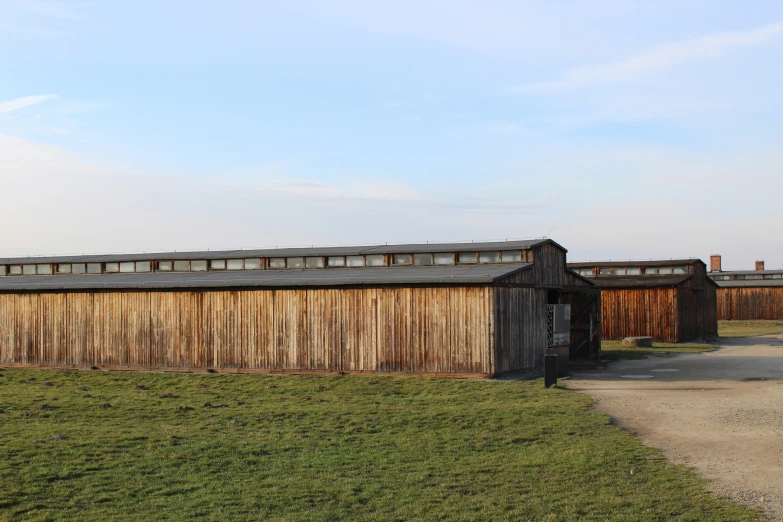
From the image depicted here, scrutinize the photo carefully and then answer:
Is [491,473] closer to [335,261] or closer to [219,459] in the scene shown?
[219,459]

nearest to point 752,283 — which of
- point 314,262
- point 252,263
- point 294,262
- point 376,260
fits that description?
point 376,260

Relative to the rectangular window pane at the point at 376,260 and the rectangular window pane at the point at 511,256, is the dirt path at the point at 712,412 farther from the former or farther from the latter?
the rectangular window pane at the point at 376,260

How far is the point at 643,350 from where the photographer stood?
4072 centimetres

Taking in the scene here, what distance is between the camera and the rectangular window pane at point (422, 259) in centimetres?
3306

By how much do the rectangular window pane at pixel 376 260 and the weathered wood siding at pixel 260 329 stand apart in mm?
5769

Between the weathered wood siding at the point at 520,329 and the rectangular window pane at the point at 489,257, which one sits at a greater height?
the rectangular window pane at the point at 489,257

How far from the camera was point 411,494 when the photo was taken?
11734 millimetres

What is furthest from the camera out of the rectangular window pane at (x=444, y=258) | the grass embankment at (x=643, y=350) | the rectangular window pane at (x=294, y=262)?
the grass embankment at (x=643, y=350)

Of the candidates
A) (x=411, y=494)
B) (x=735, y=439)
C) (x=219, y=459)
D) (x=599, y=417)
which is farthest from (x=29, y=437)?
(x=735, y=439)

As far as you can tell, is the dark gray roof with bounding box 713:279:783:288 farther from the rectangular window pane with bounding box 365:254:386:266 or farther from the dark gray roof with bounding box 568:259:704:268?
the rectangular window pane with bounding box 365:254:386:266

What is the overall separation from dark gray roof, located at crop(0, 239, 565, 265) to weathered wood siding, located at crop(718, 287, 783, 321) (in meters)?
46.4

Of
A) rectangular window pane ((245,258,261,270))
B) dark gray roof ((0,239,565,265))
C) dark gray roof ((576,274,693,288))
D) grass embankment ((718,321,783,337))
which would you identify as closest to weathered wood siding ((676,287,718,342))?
dark gray roof ((576,274,693,288))

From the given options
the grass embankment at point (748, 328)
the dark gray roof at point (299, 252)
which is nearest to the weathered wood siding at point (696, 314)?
the grass embankment at point (748, 328)

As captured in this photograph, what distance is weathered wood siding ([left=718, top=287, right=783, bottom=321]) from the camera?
7006 cm
